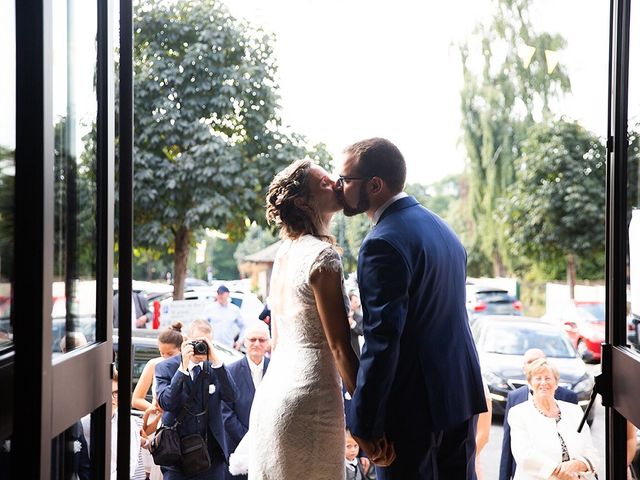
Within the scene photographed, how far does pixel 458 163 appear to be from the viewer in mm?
7969

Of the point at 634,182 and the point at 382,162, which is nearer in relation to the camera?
the point at 634,182

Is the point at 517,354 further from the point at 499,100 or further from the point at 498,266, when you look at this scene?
the point at 499,100

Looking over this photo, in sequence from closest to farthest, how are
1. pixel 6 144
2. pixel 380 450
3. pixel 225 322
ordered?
pixel 6 144 → pixel 380 450 → pixel 225 322

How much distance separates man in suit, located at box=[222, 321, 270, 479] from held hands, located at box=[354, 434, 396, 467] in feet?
6.29

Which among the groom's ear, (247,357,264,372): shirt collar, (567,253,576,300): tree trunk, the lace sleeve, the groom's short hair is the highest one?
the groom's short hair

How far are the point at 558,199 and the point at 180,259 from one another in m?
3.76

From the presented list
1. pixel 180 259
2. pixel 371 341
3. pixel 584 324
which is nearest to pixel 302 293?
pixel 371 341

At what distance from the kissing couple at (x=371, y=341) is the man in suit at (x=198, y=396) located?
4.70ft

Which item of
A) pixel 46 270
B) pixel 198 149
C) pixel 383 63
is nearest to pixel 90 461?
pixel 46 270

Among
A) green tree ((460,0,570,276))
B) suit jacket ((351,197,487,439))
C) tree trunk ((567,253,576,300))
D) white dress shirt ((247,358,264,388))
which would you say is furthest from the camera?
tree trunk ((567,253,576,300))

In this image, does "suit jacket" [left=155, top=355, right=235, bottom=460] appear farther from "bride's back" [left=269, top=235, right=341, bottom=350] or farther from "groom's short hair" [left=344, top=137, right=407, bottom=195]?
"groom's short hair" [left=344, top=137, right=407, bottom=195]

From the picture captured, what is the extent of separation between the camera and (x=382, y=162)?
2090mm

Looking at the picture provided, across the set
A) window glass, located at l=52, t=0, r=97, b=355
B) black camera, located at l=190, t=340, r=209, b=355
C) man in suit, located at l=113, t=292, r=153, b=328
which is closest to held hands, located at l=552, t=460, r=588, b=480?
black camera, located at l=190, t=340, r=209, b=355

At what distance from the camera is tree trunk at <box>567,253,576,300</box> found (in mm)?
7547
